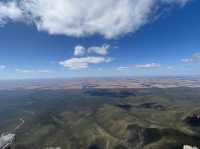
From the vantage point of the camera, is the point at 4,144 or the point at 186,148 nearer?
the point at 4,144

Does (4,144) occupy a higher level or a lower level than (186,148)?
higher
